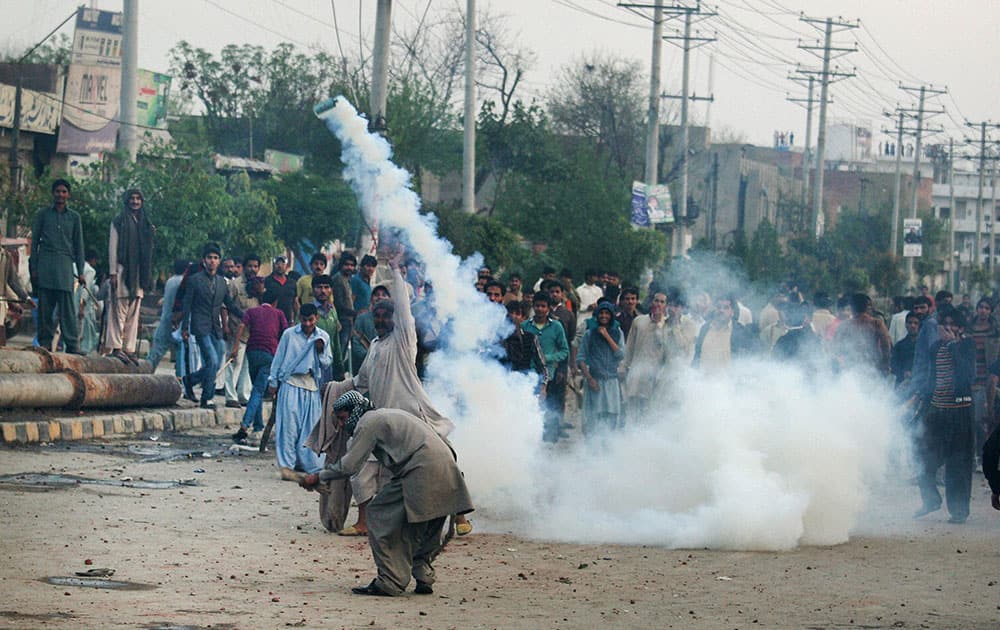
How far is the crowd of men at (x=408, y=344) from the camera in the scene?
1072 centimetres

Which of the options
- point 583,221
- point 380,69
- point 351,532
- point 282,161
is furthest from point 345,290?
point 282,161

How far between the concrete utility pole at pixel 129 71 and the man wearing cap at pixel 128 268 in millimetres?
6052

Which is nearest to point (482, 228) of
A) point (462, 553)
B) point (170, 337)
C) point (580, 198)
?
point (580, 198)

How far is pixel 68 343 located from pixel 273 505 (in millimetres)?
6262

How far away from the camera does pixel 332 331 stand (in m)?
15.3

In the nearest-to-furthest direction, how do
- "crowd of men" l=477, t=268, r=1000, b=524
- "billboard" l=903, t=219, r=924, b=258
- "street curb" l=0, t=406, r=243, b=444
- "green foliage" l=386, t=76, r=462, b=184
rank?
1. "crowd of men" l=477, t=268, r=1000, b=524
2. "street curb" l=0, t=406, r=243, b=444
3. "green foliage" l=386, t=76, r=462, b=184
4. "billboard" l=903, t=219, r=924, b=258

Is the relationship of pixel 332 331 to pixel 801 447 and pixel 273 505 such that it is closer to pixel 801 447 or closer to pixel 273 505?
pixel 273 505

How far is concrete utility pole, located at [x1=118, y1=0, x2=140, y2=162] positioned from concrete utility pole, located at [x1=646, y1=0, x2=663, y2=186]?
1615 centimetres

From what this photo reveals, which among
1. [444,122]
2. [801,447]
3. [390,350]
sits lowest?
[801,447]

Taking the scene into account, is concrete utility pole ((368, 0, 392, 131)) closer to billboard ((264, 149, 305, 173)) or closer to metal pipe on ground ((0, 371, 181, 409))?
metal pipe on ground ((0, 371, 181, 409))

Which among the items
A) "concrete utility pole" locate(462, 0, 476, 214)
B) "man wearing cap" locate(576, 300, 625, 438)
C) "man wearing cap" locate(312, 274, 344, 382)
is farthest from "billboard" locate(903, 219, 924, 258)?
"man wearing cap" locate(312, 274, 344, 382)

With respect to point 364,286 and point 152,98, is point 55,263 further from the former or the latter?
point 152,98

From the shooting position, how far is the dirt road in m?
7.88

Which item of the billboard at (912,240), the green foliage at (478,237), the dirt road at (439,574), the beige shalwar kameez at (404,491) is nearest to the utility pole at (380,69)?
the green foliage at (478,237)
